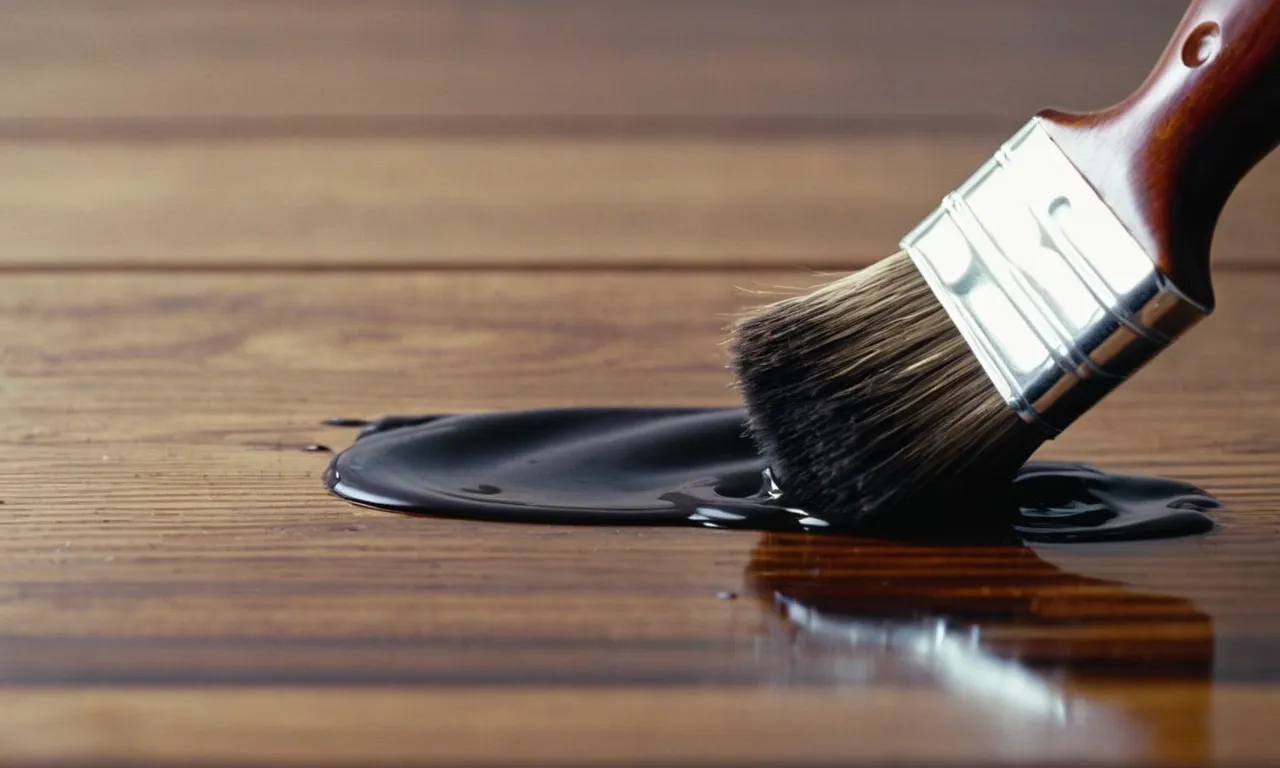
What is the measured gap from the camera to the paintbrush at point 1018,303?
621 millimetres

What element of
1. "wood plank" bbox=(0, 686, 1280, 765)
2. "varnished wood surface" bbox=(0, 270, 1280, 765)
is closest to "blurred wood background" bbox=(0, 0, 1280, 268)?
"varnished wood surface" bbox=(0, 270, 1280, 765)

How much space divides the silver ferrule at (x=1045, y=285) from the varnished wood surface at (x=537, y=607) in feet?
0.26

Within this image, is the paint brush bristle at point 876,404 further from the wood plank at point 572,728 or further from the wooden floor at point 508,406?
the wood plank at point 572,728

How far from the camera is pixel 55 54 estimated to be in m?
1.98

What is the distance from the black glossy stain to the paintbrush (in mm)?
24

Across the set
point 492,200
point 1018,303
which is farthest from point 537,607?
point 492,200

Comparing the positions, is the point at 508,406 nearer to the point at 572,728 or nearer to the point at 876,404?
the point at 876,404

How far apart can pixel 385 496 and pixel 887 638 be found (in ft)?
0.83

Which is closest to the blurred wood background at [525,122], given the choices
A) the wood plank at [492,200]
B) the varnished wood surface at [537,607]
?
the wood plank at [492,200]

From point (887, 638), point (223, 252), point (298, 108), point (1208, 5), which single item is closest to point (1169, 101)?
point (1208, 5)

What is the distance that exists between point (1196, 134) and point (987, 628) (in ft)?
0.70

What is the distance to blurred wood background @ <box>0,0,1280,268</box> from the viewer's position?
4.05 ft

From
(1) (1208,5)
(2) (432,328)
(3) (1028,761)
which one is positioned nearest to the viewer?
(3) (1028,761)

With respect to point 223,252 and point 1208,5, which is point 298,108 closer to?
point 223,252
